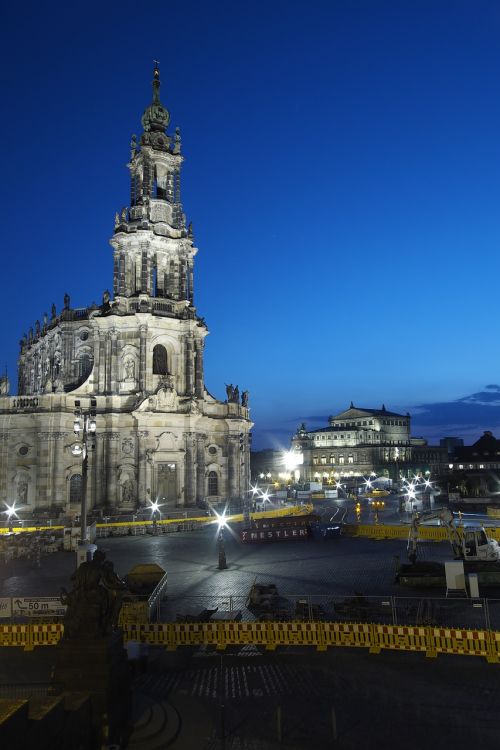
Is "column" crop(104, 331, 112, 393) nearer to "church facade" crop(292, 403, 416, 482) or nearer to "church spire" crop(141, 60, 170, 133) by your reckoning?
"church spire" crop(141, 60, 170, 133)

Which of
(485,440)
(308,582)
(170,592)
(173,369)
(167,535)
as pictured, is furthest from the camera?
Result: (485,440)

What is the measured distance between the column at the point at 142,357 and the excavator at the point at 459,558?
3217cm

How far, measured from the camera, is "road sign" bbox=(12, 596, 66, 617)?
1798cm

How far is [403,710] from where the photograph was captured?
12.1m

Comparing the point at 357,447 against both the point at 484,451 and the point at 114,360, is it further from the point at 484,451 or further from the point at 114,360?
the point at 114,360

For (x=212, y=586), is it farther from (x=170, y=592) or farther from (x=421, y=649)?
(x=421, y=649)

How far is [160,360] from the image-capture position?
58.0 metres

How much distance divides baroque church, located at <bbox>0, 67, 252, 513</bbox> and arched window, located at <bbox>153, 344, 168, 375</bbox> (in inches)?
3.9

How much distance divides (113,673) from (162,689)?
3018 mm

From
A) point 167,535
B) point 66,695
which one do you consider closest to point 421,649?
point 66,695

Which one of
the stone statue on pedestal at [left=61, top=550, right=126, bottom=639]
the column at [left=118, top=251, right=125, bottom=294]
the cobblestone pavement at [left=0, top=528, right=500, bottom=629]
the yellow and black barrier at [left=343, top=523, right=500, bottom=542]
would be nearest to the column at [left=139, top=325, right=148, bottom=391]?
the column at [left=118, top=251, right=125, bottom=294]

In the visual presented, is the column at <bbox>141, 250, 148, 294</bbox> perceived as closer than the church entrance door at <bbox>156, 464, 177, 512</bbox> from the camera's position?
No

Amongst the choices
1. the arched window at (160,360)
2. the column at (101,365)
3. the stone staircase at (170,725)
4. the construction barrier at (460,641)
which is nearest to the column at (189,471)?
the arched window at (160,360)

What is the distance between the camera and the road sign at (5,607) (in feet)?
60.6
